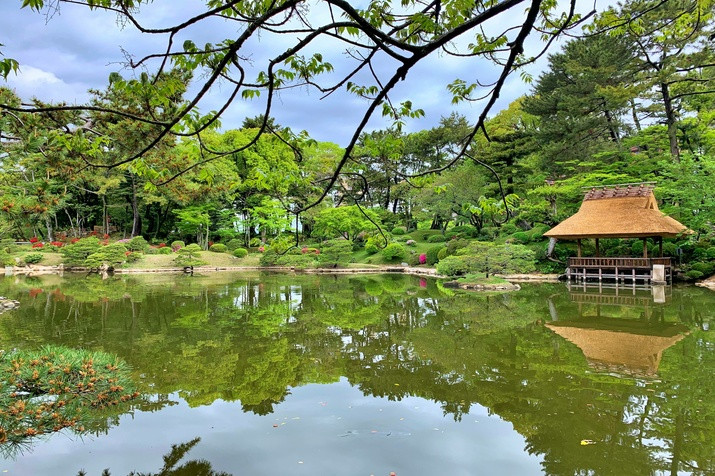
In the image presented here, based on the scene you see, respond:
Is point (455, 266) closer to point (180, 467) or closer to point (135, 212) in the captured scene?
point (180, 467)

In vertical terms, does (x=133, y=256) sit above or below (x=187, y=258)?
above

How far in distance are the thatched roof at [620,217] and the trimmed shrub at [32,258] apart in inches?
976

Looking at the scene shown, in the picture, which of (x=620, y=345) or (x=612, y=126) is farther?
(x=612, y=126)

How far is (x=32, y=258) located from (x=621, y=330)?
1018 inches

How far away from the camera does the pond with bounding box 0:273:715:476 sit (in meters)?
3.16

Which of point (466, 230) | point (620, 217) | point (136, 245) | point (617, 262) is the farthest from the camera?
point (466, 230)

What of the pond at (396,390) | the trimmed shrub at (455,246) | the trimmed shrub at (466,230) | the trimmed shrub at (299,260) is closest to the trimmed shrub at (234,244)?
the trimmed shrub at (299,260)

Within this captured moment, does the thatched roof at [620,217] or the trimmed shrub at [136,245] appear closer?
the thatched roof at [620,217]

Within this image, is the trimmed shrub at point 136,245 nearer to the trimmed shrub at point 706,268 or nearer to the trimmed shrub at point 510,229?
the trimmed shrub at point 510,229

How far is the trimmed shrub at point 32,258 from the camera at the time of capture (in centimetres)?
2158

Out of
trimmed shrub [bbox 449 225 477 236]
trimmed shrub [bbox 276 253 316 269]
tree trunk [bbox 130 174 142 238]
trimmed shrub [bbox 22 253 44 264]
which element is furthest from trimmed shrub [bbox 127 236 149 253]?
trimmed shrub [bbox 449 225 477 236]

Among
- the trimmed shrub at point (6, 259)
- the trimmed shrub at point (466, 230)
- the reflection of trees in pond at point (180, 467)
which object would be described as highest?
the trimmed shrub at point (466, 230)

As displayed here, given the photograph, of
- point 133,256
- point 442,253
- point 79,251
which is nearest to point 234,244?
point 133,256

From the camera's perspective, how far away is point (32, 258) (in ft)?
71.1
